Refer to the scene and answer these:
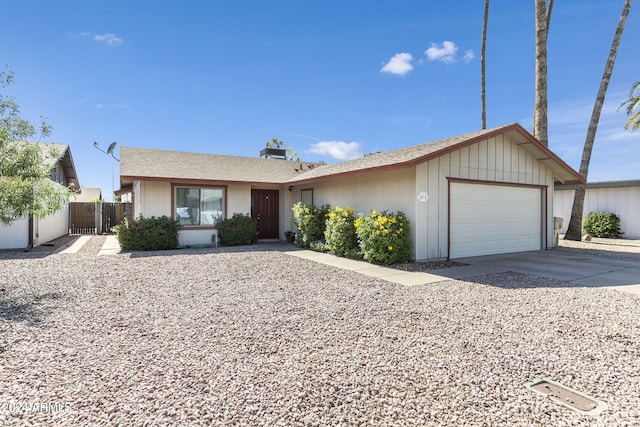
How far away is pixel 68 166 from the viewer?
67.7 feet

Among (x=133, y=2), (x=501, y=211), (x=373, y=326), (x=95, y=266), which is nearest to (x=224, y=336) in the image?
(x=373, y=326)

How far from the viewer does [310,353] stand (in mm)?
3256

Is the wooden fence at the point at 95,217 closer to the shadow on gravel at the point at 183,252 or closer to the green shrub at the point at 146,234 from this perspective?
the green shrub at the point at 146,234

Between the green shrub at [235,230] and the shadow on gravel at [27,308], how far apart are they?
6.82 metres

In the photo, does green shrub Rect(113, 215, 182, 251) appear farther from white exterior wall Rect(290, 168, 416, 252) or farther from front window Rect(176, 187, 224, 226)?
white exterior wall Rect(290, 168, 416, 252)

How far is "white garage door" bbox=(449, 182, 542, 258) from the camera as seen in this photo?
940 centimetres

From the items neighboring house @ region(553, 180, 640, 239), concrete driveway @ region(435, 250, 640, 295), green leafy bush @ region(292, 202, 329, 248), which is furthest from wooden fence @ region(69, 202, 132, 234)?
neighboring house @ region(553, 180, 640, 239)

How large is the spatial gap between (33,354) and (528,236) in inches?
505

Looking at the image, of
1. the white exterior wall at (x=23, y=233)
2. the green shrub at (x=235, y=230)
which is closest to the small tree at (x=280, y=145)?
the white exterior wall at (x=23, y=233)

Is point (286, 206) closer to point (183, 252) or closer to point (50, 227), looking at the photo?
point (183, 252)

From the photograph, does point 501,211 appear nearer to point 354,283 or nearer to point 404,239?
point 404,239

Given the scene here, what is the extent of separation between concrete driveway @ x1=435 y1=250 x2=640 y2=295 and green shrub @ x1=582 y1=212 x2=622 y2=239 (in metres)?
6.87

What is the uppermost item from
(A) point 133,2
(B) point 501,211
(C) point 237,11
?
(C) point 237,11

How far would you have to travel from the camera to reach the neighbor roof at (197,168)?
11.4 meters
